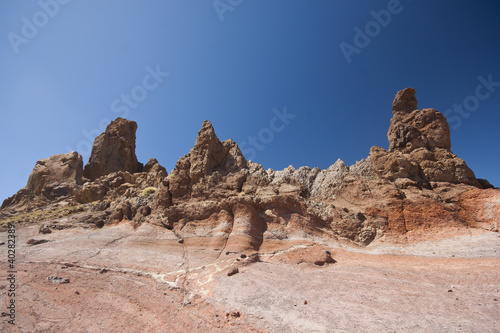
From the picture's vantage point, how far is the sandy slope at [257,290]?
384 inches

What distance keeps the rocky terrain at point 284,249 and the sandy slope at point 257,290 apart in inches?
3.1

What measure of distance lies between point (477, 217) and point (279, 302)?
16408 millimetres

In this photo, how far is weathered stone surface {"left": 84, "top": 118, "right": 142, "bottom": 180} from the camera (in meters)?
47.9

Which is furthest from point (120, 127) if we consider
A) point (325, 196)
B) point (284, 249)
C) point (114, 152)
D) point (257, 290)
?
point (257, 290)

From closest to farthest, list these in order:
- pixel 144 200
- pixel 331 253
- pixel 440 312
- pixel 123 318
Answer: pixel 440 312, pixel 123 318, pixel 331 253, pixel 144 200

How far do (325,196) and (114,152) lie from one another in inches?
1810

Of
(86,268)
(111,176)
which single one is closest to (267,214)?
(86,268)

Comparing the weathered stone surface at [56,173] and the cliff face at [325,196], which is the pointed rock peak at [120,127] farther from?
the cliff face at [325,196]

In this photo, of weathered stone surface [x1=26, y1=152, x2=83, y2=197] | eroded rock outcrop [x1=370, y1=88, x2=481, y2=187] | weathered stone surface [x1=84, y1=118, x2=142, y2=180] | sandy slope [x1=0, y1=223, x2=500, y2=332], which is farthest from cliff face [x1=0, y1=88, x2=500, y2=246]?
weathered stone surface [x1=84, y1=118, x2=142, y2=180]

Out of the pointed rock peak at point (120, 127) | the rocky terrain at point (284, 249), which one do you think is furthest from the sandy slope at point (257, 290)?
the pointed rock peak at point (120, 127)

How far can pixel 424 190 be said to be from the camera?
2016cm

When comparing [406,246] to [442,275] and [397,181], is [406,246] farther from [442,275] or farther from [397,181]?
[397,181]

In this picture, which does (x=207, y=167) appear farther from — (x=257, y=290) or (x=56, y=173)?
(x=56, y=173)

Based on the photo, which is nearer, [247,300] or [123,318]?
[123,318]
